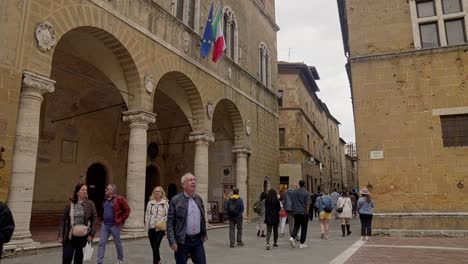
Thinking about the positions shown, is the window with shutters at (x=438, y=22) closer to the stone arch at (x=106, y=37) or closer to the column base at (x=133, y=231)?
the stone arch at (x=106, y=37)

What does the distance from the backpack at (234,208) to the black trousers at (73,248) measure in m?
4.29

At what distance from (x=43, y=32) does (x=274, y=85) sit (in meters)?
15.0

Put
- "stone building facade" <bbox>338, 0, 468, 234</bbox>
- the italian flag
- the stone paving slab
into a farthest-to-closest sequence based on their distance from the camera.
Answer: the italian flag, "stone building facade" <bbox>338, 0, 468, 234</bbox>, the stone paving slab

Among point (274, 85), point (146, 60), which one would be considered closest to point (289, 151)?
point (274, 85)

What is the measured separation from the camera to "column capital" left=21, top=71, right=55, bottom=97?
23.4ft

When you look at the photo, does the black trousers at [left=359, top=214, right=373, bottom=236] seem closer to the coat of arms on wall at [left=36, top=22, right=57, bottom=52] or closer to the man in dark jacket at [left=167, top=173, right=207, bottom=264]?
the man in dark jacket at [left=167, top=173, right=207, bottom=264]

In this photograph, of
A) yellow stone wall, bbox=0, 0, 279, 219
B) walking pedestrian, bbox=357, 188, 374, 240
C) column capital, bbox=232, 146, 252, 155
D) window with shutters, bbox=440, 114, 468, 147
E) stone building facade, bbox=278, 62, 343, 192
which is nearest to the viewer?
yellow stone wall, bbox=0, 0, 279, 219

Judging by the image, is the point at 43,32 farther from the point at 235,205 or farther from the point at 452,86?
the point at 452,86

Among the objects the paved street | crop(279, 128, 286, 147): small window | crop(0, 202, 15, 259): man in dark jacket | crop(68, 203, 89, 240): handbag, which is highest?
crop(279, 128, 286, 147): small window

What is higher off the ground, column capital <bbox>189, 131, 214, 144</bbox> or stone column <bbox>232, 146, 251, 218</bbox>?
column capital <bbox>189, 131, 214, 144</bbox>

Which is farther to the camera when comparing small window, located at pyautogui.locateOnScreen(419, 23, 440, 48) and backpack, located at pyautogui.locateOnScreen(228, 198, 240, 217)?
small window, located at pyautogui.locateOnScreen(419, 23, 440, 48)

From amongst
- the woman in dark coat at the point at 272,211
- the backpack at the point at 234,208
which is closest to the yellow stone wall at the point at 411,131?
the woman in dark coat at the point at 272,211

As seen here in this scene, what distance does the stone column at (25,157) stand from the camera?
267 inches

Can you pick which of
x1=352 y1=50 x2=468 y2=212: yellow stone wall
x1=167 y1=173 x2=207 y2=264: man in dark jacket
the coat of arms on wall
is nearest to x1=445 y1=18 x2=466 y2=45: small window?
x1=352 y1=50 x2=468 y2=212: yellow stone wall
